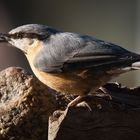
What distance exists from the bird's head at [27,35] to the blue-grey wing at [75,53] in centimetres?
5

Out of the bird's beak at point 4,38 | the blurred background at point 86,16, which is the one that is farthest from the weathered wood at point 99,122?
the blurred background at point 86,16

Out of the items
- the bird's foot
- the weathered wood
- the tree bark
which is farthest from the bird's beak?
the weathered wood

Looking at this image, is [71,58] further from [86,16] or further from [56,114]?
[86,16]

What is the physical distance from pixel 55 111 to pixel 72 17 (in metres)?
5.51

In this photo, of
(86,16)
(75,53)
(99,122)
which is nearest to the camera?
(99,122)

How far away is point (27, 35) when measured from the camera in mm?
4418

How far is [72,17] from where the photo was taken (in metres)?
9.04

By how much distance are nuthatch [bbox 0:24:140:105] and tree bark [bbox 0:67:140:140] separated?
0.50 feet

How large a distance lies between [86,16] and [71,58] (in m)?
4.86

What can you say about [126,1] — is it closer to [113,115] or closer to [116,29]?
[116,29]

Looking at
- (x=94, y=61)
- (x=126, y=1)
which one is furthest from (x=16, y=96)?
(x=126, y=1)

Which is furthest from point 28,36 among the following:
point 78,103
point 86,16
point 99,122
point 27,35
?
point 86,16

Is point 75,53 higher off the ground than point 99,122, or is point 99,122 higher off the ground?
point 75,53

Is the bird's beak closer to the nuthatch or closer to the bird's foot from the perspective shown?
the nuthatch
